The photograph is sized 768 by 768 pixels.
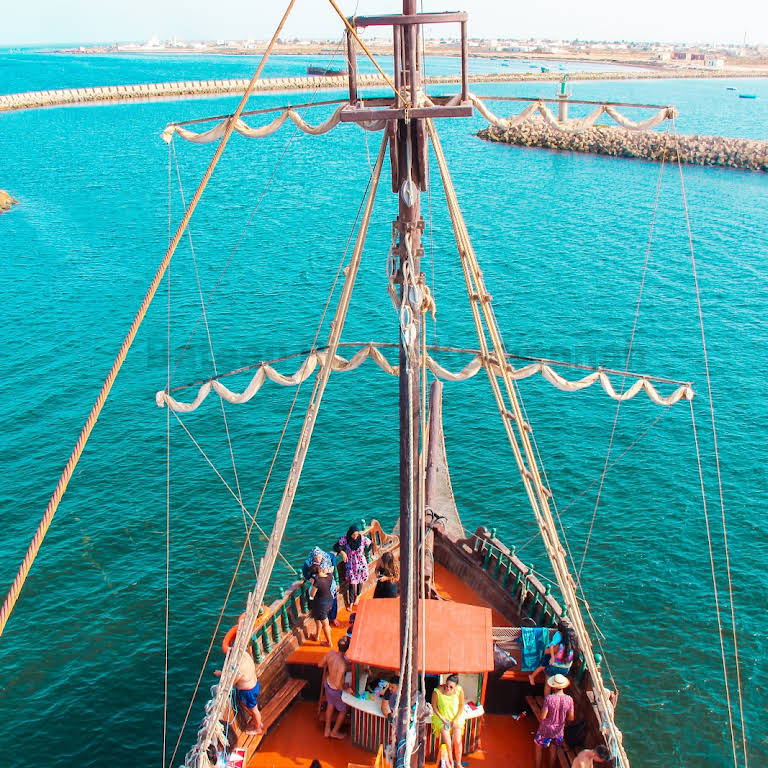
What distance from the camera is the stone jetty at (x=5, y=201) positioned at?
73562 mm

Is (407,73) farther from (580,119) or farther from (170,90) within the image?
(170,90)

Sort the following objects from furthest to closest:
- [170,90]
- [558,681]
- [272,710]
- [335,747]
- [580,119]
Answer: [170,90]
[580,119]
[272,710]
[335,747]
[558,681]

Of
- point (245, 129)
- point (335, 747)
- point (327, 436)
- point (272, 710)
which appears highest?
point (245, 129)

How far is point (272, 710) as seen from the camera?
15.2 m

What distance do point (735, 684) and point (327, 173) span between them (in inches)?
2885

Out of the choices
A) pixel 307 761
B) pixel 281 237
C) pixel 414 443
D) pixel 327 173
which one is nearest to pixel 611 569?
pixel 307 761

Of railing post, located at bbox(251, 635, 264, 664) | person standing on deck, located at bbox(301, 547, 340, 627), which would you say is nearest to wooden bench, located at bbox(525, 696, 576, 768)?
person standing on deck, located at bbox(301, 547, 340, 627)

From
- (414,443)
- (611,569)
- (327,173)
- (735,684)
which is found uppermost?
(327,173)

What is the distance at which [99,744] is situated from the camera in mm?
20312

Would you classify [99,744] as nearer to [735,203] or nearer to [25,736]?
[25,736]

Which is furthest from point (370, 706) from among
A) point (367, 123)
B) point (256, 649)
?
point (367, 123)

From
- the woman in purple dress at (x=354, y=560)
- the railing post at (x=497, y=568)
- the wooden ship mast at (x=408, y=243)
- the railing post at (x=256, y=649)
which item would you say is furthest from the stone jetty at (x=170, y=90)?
the wooden ship mast at (x=408, y=243)

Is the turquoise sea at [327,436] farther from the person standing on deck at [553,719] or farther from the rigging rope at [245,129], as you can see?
the rigging rope at [245,129]

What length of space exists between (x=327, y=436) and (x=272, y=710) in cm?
2098
